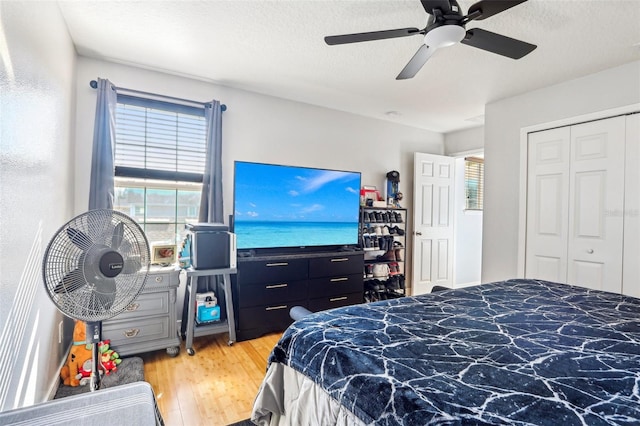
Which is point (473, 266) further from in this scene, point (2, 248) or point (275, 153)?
point (2, 248)

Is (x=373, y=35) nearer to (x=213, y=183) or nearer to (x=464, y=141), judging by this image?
(x=213, y=183)

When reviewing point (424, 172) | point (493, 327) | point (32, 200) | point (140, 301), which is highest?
point (424, 172)

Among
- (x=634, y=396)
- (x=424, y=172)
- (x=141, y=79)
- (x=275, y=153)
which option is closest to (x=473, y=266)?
(x=424, y=172)

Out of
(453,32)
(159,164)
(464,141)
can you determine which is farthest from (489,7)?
(464,141)

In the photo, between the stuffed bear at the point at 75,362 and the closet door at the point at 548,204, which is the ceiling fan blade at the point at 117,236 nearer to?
the stuffed bear at the point at 75,362

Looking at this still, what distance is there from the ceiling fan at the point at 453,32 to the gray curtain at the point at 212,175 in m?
1.72

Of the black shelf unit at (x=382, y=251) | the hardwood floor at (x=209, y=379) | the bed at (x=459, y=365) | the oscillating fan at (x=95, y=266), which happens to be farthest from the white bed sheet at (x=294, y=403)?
the black shelf unit at (x=382, y=251)

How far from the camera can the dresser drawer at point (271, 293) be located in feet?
9.51

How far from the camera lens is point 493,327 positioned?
1.35m

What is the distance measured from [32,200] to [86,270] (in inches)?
26.9

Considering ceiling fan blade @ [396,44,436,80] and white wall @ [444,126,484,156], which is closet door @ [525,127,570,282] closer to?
white wall @ [444,126,484,156]

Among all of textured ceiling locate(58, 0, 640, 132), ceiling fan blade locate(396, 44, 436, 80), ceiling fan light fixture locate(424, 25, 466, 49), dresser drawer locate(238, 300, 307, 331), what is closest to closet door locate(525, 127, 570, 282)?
textured ceiling locate(58, 0, 640, 132)

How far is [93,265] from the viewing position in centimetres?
122

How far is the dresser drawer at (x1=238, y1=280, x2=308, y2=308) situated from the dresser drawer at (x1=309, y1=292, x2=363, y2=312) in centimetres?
15
